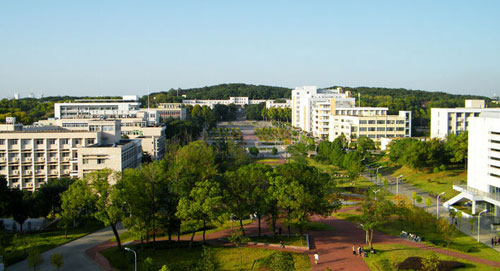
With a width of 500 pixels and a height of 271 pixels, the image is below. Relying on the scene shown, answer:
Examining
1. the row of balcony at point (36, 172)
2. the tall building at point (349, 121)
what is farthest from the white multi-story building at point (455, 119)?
the row of balcony at point (36, 172)

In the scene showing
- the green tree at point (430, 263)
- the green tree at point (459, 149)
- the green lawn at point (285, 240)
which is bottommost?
the green lawn at point (285, 240)

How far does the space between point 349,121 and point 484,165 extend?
29.1m

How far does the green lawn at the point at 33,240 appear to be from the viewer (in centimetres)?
1667

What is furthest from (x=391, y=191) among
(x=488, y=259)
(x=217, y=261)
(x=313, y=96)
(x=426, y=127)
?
(x=313, y=96)

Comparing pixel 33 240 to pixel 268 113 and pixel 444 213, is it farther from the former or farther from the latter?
pixel 268 113

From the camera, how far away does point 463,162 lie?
1372 inches

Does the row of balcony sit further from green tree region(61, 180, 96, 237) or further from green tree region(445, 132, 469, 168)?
green tree region(445, 132, 469, 168)

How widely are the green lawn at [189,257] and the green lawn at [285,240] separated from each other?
123 centimetres

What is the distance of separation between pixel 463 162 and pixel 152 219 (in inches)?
1081

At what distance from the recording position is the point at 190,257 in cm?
1698

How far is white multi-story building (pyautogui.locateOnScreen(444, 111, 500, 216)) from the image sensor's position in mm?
22969

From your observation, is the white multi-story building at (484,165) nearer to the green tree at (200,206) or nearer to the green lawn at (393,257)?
the green lawn at (393,257)

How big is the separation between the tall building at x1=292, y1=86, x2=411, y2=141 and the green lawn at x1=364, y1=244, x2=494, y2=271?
109 feet

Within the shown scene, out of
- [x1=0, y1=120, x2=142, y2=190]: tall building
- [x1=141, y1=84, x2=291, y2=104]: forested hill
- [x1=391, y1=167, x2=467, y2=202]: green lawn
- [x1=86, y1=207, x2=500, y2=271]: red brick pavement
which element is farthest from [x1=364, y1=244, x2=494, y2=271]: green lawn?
[x1=141, y1=84, x2=291, y2=104]: forested hill
